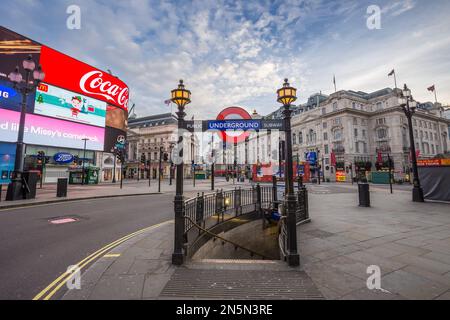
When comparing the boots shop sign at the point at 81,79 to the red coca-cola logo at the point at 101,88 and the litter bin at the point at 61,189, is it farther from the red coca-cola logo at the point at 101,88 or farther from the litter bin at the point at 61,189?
the litter bin at the point at 61,189

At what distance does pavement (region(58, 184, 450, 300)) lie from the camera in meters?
3.06

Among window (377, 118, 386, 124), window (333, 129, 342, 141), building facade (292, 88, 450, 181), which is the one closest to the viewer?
building facade (292, 88, 450, 181)

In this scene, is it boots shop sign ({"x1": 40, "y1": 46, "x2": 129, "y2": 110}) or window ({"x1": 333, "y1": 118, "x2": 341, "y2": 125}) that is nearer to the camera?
boots shop sign ({"x1": 40, "y1": 46, "x2": 129, "y2": 110})

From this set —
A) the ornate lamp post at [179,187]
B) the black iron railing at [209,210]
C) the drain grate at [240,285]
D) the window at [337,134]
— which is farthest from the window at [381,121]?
the ornate lamp post at [179,187]

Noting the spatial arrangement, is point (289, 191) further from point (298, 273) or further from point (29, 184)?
point (29, 184)

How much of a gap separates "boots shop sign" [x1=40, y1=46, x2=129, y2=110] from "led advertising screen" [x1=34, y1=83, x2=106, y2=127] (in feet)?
3.10

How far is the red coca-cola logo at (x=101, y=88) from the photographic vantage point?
3341 centimetres

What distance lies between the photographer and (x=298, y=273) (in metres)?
3.73

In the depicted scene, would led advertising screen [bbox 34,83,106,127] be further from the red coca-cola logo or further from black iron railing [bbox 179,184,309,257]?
black iron railing [bbox 179,184,309,257]

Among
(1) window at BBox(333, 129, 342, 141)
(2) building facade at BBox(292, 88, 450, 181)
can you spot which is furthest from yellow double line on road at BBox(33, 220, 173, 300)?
(1) window at BBox(333, 129, 342, 141)

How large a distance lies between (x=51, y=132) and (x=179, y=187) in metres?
35.4
